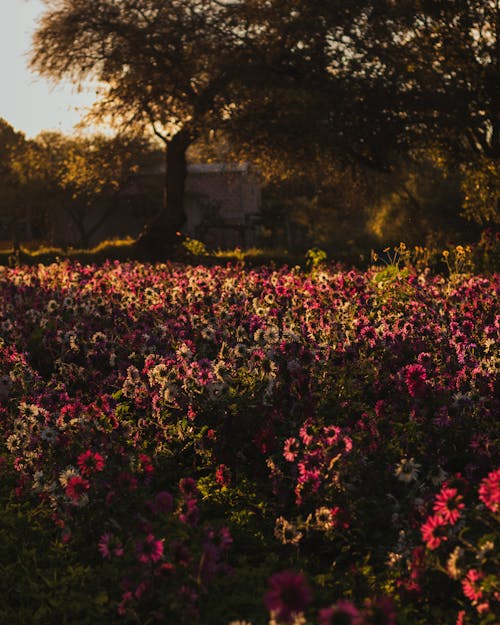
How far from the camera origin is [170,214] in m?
30.5

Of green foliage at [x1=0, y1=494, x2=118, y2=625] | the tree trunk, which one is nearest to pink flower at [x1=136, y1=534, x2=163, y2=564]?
green foliage at [x1=0, y1=494, x2=118, y2=625]

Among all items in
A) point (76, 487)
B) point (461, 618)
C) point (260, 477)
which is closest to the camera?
point (461, 618)

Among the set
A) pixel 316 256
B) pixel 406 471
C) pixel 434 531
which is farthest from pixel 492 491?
pixel 316 256

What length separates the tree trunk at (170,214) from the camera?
29391 millimetres

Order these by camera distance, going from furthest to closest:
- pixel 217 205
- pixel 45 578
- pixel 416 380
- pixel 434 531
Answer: pixel 217 205
pixel 416 380
pixel 45 578
pixel 434 531


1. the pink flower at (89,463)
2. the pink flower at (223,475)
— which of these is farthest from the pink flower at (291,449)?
the pink flower at (89,463)

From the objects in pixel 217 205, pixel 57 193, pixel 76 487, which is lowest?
pixel 76 487

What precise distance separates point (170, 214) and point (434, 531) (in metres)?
27.4

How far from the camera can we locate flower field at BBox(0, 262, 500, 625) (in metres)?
A: 4.09

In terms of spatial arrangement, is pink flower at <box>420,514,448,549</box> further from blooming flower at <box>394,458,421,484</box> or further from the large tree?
the large tree

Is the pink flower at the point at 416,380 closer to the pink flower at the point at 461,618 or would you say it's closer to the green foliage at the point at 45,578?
the pink flower at the point at 461,618

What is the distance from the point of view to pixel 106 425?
240 inches

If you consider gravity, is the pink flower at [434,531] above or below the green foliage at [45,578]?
above

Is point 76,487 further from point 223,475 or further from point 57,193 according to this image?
point 57,193
